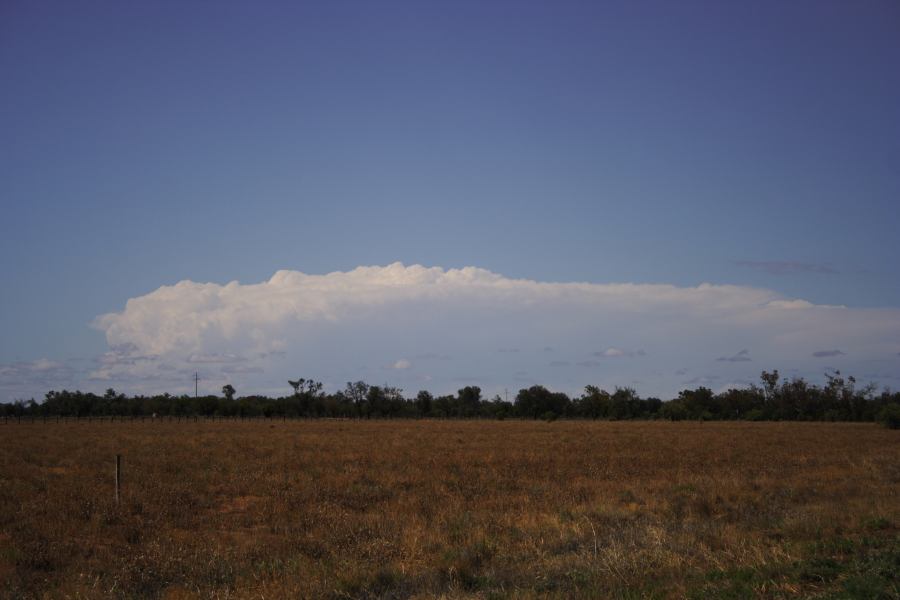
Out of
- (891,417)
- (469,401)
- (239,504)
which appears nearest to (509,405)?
(469,401)

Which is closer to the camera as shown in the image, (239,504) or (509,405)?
(239,504)

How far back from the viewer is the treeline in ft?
384

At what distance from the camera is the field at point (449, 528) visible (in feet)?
33.3

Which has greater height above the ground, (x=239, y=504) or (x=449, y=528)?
(x=449, y=528)

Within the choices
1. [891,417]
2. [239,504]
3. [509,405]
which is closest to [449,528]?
[239,504]

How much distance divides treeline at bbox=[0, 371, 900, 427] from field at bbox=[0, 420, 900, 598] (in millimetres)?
90749

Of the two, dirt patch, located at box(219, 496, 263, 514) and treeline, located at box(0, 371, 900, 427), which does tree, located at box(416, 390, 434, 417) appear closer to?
treeline, located at box(0, 371, 900, 427)

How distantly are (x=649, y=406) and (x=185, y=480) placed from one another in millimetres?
129507

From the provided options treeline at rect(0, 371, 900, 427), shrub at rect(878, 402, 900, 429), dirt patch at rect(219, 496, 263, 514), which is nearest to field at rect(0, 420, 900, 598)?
dirt patch at rect(219, 496, 263, 514)

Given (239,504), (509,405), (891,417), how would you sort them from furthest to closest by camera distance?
(509,405), (891,417), (239,504)

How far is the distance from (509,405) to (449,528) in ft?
465

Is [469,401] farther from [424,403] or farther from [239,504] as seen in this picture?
[239,504]

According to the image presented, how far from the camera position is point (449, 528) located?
1515 cm

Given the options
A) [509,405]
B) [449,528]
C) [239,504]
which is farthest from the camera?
[509,405]
